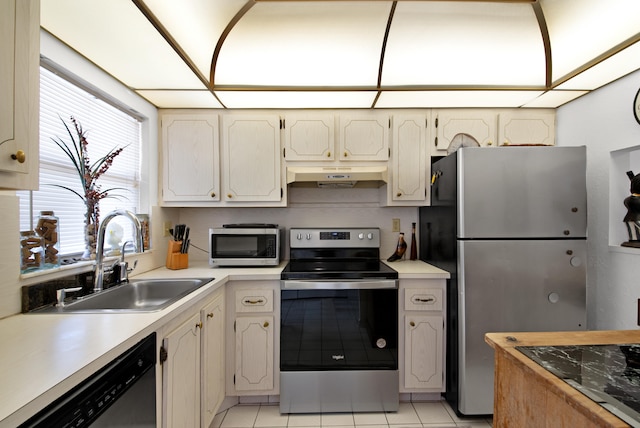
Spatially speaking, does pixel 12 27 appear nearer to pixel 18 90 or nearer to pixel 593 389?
Result: pixel 18 90

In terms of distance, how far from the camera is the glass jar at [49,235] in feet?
4.09

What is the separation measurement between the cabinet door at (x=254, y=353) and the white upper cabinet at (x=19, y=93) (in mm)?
1373

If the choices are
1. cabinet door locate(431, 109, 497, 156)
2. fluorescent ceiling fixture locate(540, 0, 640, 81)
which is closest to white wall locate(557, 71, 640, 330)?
fluorescent ceiling fixture locate(540, 0, 640, 81)

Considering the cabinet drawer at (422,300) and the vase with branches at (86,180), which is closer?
the vase with branches at (86,180)

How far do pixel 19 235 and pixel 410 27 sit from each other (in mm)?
2178

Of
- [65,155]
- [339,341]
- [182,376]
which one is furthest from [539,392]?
[65,155]

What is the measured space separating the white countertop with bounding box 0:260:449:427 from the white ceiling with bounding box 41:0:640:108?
131 cm

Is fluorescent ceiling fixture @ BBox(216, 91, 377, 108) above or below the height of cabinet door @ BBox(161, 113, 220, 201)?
above

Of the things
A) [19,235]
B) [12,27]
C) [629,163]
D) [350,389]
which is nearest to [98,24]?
[12,27]

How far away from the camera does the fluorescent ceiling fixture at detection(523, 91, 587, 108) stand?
6.28 feet

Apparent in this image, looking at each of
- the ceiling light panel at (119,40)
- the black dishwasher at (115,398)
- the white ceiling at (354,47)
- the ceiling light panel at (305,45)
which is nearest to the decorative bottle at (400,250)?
the white ceiling at (354,47)

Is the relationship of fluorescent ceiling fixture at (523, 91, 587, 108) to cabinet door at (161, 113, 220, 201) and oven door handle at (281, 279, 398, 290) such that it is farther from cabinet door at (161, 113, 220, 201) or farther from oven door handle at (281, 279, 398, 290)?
cabinet door at (161, 113, 220, 201)

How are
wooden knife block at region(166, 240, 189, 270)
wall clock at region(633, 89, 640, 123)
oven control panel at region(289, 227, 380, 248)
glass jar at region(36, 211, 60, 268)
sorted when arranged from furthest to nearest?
oven control panel at region(289, 227, 380, 248) < wooden knife block at region(166, 240, 189, 270) < wall clock at region(633, 89, 640, 123) < glass jar at region(36, 211, 60, 268)

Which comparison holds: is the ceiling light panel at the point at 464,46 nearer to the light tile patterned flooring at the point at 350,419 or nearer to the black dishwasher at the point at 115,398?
the black dishwasher at the point at 115,398
